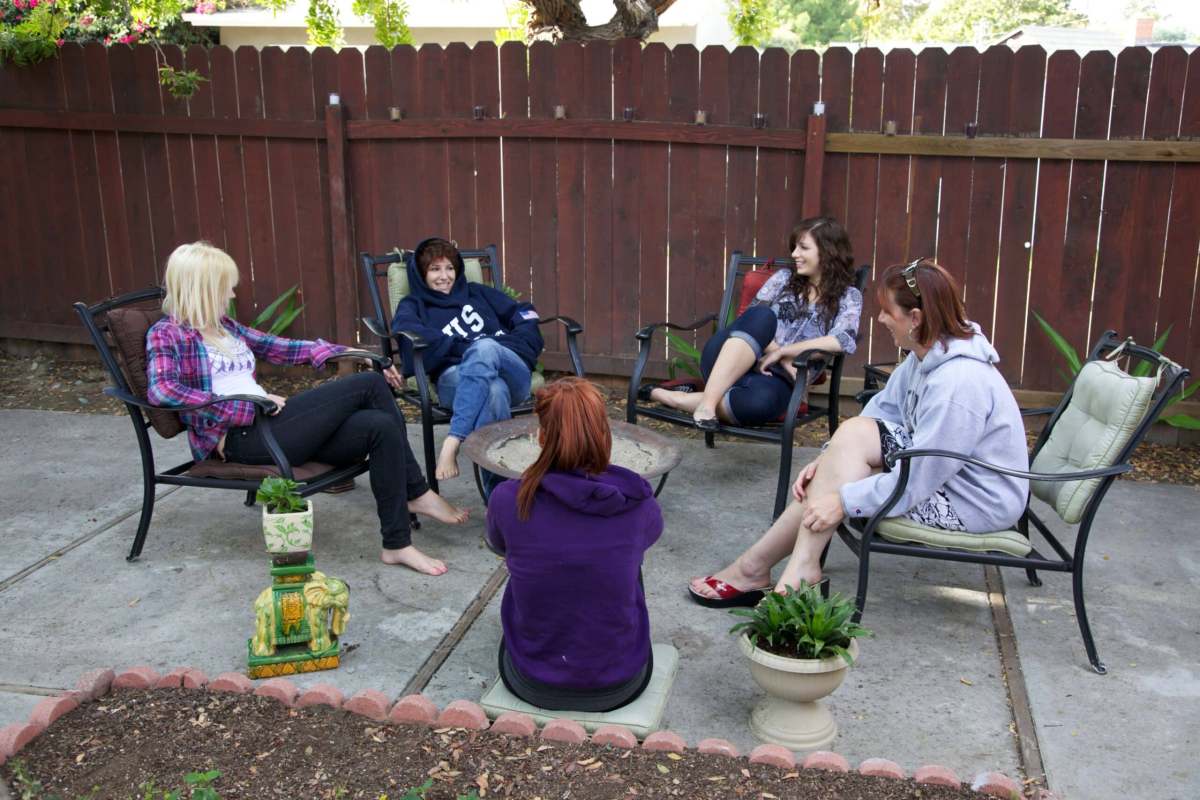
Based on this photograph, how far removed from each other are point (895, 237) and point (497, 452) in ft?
9.91

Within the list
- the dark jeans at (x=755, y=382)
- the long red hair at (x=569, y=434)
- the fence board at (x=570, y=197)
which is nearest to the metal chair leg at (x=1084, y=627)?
the dark jeans at (x=755, y=382)

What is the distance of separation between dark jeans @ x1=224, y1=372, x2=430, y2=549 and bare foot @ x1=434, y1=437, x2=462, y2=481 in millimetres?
427

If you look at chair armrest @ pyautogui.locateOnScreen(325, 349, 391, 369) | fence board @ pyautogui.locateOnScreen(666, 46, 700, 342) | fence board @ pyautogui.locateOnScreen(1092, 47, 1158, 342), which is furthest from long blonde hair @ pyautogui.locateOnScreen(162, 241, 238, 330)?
fence board @ pyautogui.locateOnScreen(1092, 47, 1158, 342)

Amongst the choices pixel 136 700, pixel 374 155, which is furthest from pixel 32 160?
pixel 136 700

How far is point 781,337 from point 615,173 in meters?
1.80

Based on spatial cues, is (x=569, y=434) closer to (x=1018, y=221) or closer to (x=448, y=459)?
(x=448, y=459)

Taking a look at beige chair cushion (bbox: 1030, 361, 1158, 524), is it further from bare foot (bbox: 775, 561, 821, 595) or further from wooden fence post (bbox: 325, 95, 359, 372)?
wooden fence post (bbox: 325, 95, 359, 372)

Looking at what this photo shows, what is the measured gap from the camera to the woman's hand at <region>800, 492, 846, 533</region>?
3205 mm

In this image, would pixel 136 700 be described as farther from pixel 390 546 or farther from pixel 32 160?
pixel 32 160

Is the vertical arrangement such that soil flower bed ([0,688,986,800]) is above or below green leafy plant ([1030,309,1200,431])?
below

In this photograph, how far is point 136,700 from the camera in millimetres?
2811

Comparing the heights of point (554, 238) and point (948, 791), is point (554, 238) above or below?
above

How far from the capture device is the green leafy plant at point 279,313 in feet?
21.5

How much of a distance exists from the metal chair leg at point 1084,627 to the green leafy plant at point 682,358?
115 inches
